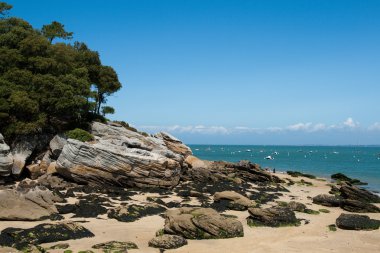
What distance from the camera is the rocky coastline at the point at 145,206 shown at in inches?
744

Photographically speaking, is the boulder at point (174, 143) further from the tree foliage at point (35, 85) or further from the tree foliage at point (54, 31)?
the tree foliage at point (54, 31)

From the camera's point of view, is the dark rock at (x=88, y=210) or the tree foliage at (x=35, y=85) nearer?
the dark rock at (x=88, y=210)

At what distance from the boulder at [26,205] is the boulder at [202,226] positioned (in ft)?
28.3

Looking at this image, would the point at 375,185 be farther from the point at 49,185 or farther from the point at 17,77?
the point at 17,77

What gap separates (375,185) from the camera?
55.6 m

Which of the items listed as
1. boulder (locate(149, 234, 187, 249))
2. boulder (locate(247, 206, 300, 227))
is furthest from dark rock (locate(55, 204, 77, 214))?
boulder (locate(247, 206, 300, 227))

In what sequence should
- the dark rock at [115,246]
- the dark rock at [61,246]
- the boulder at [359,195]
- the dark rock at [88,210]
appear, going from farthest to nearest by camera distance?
the boulder at [359,195]
the dark rock at [88,210]
the dark rock at [61,246]
the dark rock at [115,246]

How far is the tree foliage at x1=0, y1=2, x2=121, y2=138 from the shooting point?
37906mm

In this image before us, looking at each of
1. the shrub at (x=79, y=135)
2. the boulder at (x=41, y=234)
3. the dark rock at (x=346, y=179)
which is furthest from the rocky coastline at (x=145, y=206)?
the dark rock at (x=346, y=179)

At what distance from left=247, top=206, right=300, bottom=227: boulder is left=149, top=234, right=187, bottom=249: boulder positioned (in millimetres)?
6767

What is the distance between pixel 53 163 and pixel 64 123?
8.94 m

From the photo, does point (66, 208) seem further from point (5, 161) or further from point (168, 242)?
point (5, 161)

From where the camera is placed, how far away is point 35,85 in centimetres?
4047

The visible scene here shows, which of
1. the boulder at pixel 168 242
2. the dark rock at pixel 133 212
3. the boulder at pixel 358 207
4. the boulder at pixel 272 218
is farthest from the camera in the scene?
the boulder at pixel 358 207
